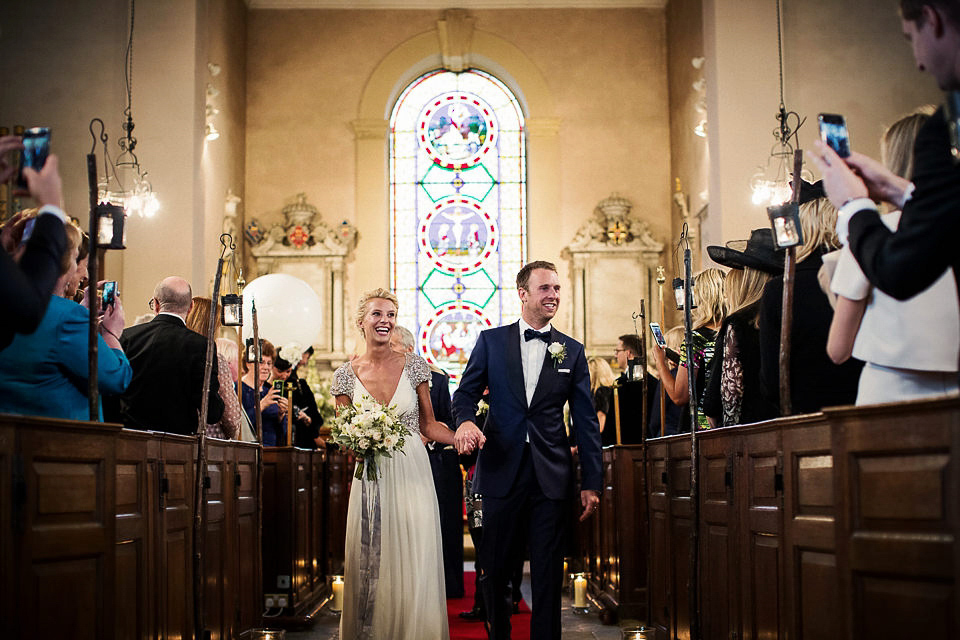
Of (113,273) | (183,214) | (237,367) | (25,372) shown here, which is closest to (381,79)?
(183,214)

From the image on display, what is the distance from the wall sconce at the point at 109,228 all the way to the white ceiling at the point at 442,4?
12.6 meters

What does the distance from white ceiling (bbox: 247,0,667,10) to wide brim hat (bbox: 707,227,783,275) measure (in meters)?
11.8

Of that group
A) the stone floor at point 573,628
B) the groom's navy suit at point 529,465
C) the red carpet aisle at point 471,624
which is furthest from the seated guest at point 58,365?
the red carpet aisle at point 471,624

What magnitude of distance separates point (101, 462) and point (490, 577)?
6.88ft

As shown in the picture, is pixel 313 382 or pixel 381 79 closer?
pixel 313 382

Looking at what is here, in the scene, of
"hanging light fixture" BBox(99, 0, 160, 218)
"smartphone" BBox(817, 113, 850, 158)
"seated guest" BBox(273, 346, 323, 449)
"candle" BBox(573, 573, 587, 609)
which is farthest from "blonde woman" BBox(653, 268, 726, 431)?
"hanging light fixture" BBox(99, 0, 160, 218)

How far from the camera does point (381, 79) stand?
50.6 ft

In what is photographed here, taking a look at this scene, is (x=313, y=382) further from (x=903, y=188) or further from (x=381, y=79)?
(x=903, y=188)

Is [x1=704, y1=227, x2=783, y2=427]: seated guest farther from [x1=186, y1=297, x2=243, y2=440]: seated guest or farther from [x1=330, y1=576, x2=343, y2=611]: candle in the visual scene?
[x1=330, y1=576, x2=343, y2=611]: candle

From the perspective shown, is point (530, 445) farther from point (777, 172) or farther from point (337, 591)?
point (777, 172)

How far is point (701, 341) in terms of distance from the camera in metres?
5.84

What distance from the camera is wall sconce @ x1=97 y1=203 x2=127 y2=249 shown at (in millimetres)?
3494

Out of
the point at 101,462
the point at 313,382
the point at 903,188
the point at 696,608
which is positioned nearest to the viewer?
the point at 903,188

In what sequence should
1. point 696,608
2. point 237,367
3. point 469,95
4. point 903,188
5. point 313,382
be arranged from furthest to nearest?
point 469,95, point 313,382, point 237,367, point 696,608, point 903,188
